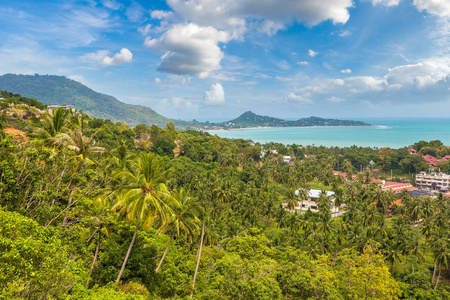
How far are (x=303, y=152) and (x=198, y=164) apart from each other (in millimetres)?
71454

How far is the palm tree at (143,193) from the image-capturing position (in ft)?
39.5

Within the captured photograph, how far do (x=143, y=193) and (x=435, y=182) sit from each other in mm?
99908

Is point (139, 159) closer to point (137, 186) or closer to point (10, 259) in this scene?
point (137, 186)

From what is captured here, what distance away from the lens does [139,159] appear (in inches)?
514

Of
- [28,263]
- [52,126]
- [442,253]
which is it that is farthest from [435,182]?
[28,263]

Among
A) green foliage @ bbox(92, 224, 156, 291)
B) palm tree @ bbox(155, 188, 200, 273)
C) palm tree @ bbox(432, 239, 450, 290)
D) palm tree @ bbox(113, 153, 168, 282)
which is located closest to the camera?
palm tree @ bbox(113, 153, 168, 282)

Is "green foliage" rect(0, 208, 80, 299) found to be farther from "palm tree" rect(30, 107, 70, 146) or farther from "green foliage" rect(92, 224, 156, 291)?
"palm tree" rect(30, 107, 70, 146)

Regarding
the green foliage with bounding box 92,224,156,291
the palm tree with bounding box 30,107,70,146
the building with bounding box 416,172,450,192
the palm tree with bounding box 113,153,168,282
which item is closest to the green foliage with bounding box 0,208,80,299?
the palm tree with bounding box 113,153,168,282

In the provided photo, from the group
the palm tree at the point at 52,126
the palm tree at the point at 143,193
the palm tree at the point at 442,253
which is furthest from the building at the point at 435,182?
the palm tree at the point at 52,126

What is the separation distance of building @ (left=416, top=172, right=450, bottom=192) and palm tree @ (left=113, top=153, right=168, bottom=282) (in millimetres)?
97842

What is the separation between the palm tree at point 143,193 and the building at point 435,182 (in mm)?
97842

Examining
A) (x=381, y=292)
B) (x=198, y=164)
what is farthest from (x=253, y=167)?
(x=381, y=292)

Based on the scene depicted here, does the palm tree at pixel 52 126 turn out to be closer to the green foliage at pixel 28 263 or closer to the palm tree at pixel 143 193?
the palm tree at pixel 143 193

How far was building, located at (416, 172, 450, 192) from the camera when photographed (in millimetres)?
78562
